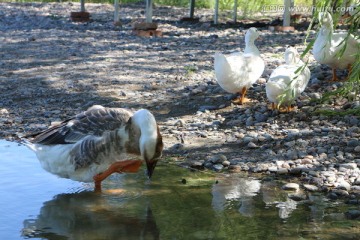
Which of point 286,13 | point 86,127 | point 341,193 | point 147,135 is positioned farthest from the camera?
point 286,13

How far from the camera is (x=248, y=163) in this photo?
6.38m

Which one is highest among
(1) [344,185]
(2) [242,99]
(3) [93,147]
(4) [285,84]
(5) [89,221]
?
(4) [285,84]

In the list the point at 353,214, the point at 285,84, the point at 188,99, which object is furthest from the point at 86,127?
the point at 188,99

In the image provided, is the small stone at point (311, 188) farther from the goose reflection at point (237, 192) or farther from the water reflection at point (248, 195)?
the goose reflection at point (237, 192)

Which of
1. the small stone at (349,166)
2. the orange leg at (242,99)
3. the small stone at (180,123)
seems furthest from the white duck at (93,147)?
the orange leg at (242,99)

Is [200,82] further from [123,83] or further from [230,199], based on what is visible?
[230,199]

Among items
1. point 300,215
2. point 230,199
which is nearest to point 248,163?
point 230,199

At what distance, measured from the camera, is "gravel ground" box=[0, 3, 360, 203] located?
638cm

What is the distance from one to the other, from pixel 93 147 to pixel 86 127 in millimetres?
216

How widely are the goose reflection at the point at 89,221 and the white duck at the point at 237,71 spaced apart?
289cm

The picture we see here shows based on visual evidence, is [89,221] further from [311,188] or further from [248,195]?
Answer: [311,188]

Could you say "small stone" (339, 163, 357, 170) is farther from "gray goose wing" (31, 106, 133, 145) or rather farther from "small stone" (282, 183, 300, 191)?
"gray goose wing" (31, 106, 133, 145)

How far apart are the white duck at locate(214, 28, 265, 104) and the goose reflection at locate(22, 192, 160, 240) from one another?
2.89 metres

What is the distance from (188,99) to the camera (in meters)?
8.78
